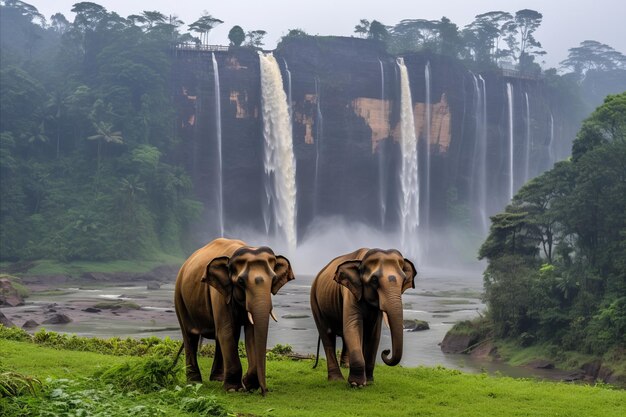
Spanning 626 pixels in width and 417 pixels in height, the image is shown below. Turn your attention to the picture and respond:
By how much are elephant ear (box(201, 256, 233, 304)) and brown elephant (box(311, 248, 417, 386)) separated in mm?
1360

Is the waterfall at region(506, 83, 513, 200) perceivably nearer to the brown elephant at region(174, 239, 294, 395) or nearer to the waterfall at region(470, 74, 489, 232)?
the waterfall at region(470, 74, 489, 232)

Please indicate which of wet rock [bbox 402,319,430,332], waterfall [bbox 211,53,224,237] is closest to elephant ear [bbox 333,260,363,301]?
wet rock [bbox 402,319,430,332]

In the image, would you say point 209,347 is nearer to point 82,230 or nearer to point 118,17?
point 82,230

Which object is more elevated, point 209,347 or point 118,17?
point 118,17

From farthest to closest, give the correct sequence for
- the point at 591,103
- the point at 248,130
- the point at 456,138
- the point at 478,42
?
1. the point at 591,103
2. the point at 478,42
3. the point at 456,138
4. the point at 248,130

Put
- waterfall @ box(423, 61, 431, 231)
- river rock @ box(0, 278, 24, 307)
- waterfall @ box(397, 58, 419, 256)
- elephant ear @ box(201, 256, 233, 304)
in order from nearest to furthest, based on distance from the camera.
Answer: elephant ear @ box(201, 256, 233, 304), river rock @ box(0, 278, 24, 307), waterfall @ box(397, 58, 419, 256), waterfall @ box(423, 61, 431, 231)

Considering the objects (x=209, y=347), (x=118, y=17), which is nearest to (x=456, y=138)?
(x=118, y=17)

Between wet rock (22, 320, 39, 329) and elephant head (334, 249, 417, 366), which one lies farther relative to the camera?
wet rock (22, 320, 39, 329)

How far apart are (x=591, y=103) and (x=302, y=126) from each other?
169ft

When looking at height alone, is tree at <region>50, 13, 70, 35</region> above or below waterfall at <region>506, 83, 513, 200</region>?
above

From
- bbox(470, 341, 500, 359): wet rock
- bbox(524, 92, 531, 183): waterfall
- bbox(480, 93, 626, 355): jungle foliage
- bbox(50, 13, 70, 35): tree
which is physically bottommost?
bbox(470, 341, 500, 359): wet rock

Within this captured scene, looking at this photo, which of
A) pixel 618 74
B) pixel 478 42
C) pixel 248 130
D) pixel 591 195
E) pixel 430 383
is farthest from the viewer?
pixel 618 74

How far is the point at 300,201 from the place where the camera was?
67.6 meters

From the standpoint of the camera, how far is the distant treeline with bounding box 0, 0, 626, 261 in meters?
54.0
